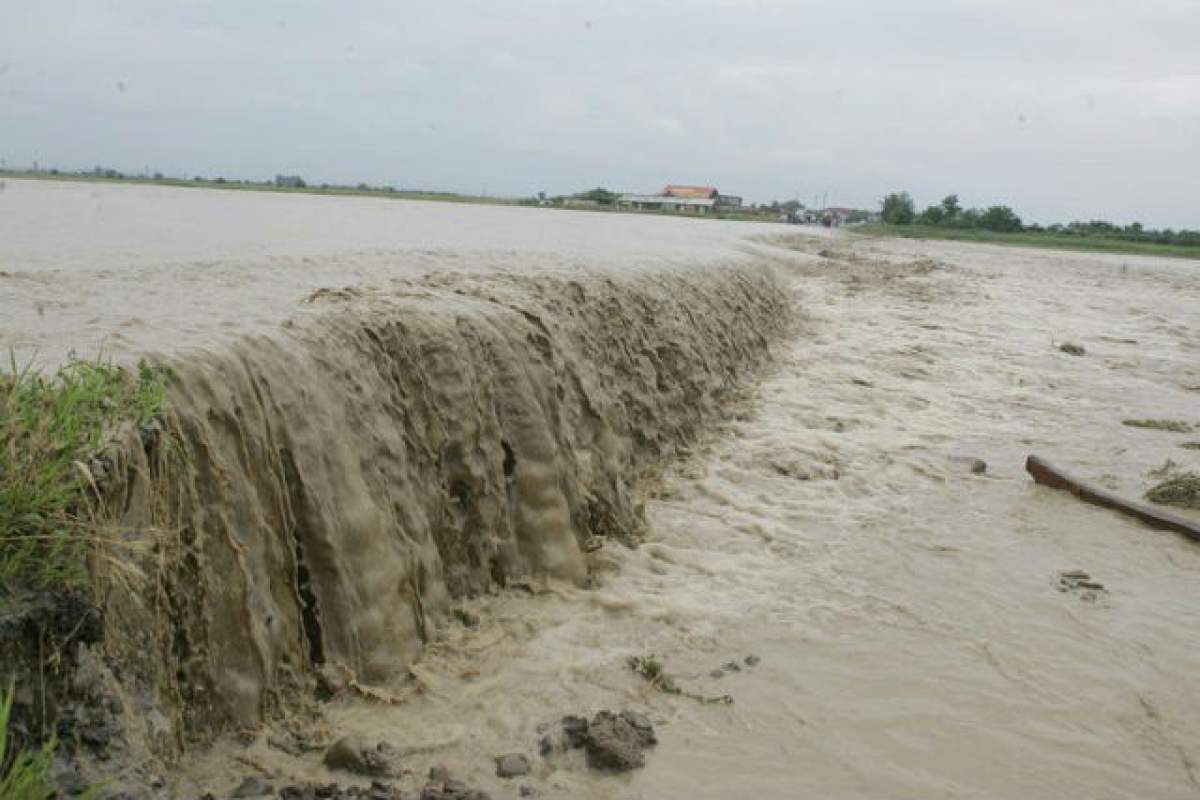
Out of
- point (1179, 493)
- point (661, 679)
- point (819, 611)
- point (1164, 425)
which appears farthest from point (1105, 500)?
point (661, 679)

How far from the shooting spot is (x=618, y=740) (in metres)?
3.80

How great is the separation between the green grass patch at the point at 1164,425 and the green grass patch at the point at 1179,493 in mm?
2830

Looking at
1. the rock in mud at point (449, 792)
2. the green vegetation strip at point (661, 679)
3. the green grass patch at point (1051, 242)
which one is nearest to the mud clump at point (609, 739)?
the green vegetation strip at point (661, 679)

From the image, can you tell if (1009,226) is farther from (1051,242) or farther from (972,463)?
(972,463)

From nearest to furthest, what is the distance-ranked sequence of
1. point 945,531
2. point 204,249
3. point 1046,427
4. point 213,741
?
point 213,741 < point 945,531 < point 1046,427 < point 204,249

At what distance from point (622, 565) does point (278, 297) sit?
303 centimetres

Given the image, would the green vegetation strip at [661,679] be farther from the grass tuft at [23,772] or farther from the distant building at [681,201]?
the distant building at [681,201]

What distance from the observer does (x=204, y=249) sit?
448 inches

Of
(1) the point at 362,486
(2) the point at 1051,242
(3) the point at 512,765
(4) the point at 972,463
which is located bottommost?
(3) the point at 512,765

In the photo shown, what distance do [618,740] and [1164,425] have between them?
8.80 metres

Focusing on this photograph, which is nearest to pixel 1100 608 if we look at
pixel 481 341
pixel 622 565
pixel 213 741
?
pixel 622 565

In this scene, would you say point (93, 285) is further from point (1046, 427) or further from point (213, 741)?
point (1046, 427)

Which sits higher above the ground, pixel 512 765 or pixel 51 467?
pixel 51 467

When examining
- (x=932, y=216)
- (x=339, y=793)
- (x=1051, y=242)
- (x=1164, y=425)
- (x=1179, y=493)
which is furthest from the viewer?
(x=932, y=216)
